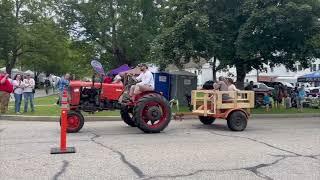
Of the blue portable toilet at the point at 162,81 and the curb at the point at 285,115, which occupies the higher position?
the blue portable toilet at the point at 162,81

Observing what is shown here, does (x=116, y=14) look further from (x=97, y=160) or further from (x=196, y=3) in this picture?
(x=97, y=160)

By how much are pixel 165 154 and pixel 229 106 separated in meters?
5.16

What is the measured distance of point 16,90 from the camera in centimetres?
1877

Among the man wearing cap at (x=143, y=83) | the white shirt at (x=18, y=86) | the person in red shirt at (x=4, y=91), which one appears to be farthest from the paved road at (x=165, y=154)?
the white shirt at (x=18, y=86)

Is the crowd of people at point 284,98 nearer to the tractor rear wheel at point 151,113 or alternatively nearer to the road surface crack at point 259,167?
the tractor rear wheel at point 151,113

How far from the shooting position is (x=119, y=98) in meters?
13.3

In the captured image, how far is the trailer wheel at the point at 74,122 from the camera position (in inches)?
506

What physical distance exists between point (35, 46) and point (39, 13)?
Result: 4.21 meters

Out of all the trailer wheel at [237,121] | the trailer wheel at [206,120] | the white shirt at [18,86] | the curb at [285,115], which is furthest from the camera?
the curb at [285,115]

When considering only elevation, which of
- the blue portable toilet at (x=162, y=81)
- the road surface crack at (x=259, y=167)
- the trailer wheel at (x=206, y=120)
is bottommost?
the road surface crack at (x=259, y=167)

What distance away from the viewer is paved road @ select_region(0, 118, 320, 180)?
25.3 ft

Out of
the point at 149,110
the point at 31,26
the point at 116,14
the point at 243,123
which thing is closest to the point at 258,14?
the point at 243,123

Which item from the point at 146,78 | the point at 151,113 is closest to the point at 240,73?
the point at 146,78

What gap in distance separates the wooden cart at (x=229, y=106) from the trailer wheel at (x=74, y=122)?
3250 mm
